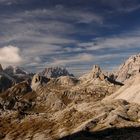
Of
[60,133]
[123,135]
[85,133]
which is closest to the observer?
[123,135]

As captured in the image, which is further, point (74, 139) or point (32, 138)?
point (32, 138)

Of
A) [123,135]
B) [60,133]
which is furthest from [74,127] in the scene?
[123,135]

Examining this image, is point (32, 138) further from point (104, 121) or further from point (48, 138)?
point (104, 121)

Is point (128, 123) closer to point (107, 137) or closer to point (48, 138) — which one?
point (107, 137)

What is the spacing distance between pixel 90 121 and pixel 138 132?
116ft

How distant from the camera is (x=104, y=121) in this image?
19600cm

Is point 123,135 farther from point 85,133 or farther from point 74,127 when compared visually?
point 74,127

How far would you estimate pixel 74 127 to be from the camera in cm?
19975

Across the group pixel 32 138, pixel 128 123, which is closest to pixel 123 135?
pixel 128 123

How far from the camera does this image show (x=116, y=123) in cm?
19125

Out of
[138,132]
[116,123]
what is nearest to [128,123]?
[116,123]

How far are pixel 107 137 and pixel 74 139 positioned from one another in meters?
17.5

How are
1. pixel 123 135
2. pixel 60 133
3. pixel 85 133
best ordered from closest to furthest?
1. pixel 123 135
2. pixel 85 133
3. pixel 60 133

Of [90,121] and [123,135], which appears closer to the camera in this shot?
[123,135]
